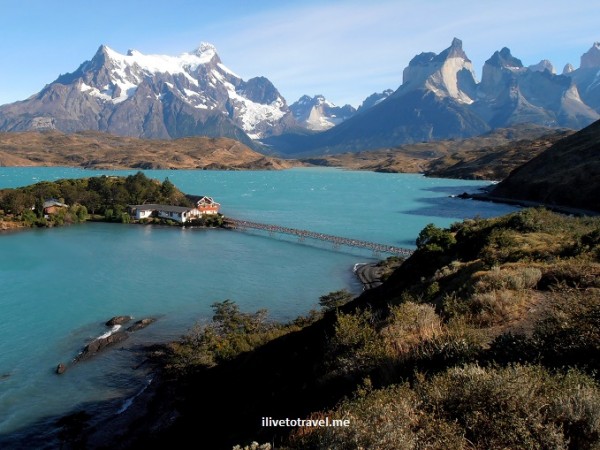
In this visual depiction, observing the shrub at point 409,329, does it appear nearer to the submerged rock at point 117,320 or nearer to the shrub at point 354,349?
the shrub at point 354,349

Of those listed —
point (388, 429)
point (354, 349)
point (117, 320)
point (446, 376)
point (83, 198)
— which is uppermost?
point (83, 198)

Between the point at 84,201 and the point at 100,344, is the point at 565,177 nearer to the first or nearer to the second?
the point at 84,201

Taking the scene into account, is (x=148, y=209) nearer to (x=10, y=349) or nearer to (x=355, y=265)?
(x=355, y=265)

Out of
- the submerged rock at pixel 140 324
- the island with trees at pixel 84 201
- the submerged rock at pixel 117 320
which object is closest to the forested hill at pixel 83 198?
the island with trees at pixel 84 201

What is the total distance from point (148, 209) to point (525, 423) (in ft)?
302

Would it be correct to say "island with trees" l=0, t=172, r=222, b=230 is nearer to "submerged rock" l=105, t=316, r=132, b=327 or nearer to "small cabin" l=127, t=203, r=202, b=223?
"small cabin" l=127, t=203, r=202, b=223

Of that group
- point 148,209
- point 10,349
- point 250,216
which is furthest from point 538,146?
point 10,349

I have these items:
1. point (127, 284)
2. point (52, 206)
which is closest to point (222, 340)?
point (127, 284)

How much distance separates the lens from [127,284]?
157 ft

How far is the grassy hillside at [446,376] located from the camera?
19.4ft

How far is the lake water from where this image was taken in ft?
87.6

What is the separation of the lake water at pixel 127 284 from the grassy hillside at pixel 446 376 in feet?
24.2

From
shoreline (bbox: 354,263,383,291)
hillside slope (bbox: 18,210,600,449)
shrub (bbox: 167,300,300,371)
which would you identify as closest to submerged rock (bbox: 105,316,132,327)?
shrub (bbox: 167,300,300,371)

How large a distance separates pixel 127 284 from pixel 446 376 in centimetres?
4556
